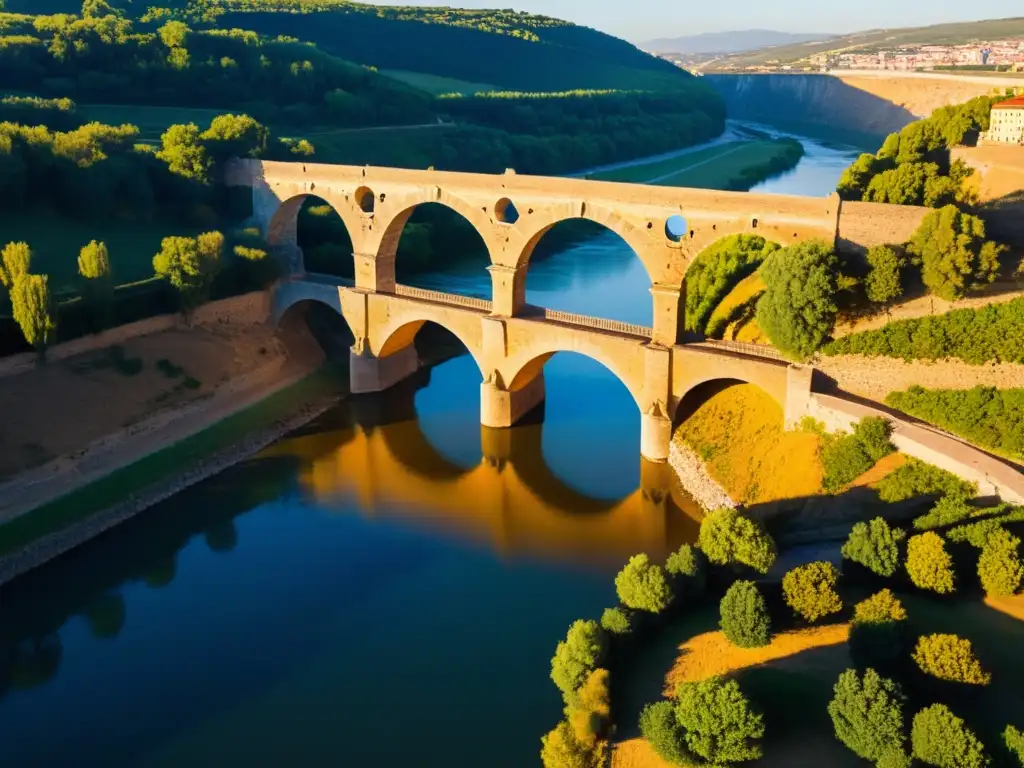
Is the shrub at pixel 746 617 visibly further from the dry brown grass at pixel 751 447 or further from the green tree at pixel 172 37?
the green tree at pixel 172 37

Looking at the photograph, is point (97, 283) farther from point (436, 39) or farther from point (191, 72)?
point (436, 39)

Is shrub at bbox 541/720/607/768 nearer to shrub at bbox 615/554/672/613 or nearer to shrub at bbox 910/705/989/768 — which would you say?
shrub at bbox 615/554/672/613

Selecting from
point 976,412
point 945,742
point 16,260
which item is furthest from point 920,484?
point 16,260

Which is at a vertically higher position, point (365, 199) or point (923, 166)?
point (923, 166)

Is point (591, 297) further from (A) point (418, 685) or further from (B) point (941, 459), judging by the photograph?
(A) point (418, 685)

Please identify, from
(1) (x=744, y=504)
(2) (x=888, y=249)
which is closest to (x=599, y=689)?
(1) (x=744, y=504)

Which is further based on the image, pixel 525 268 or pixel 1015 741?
pixel 525 268
